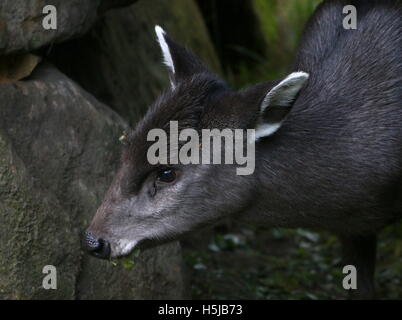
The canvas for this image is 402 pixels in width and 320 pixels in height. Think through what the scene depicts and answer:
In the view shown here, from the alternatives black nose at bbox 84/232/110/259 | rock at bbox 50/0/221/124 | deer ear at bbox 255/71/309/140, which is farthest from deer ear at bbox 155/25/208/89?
rock at bbox 50/0/221/124

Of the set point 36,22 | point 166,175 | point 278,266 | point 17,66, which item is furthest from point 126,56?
point 166,175

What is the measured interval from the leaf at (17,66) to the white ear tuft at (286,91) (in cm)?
159

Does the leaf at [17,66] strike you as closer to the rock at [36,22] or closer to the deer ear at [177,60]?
the rock at [36,22]

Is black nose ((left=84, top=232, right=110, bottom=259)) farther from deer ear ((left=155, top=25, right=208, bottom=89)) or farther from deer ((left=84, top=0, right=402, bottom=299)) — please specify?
deer ear ((left=155, top=25, right=208, bottom=89))

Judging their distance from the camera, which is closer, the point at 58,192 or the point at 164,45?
the point at 164,45

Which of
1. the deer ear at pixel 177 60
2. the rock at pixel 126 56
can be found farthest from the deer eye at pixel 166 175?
the rock at pixel 126 56

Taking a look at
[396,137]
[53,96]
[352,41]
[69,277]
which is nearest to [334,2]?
[352,41]

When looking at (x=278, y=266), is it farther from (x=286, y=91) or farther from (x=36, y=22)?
(x=36, y=22)

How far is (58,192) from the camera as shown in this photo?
5.32m

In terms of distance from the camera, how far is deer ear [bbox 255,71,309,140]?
442 centimetres

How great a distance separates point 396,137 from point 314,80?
591 millimetres

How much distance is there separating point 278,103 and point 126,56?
8.53 feet

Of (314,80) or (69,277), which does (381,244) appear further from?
(69,277)

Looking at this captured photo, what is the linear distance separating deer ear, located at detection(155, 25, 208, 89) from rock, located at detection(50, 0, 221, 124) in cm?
114
